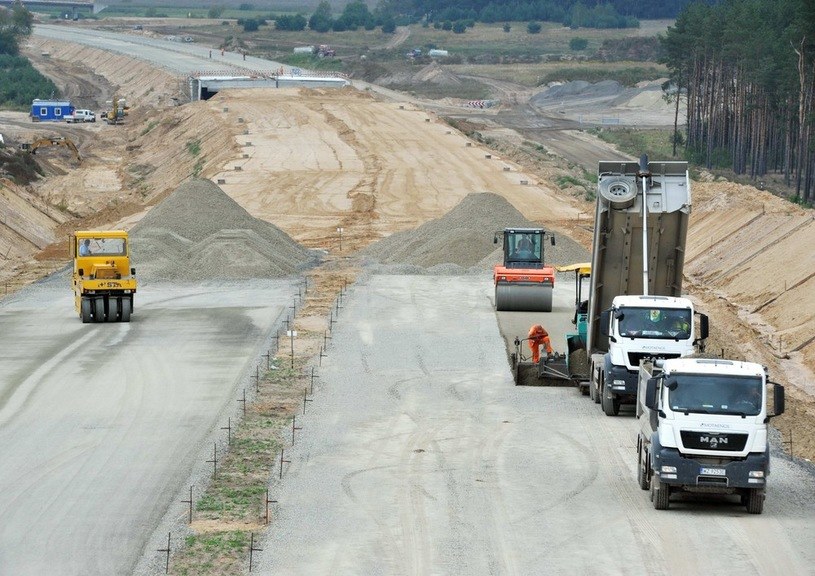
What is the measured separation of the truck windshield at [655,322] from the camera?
29.8 meters

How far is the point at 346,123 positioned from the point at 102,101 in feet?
171

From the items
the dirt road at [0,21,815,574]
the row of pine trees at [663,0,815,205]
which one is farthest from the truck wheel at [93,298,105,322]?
the row of pine trees at [663,0,815,205]

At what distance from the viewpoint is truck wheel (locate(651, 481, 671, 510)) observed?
22.7 m

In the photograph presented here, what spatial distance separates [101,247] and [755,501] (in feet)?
84.8

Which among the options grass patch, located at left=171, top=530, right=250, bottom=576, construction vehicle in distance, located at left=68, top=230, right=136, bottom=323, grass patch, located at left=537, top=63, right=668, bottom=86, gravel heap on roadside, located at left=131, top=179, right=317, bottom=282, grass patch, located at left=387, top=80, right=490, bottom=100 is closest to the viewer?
grass patch, located at left=171, top=530, right=250, bottom=576

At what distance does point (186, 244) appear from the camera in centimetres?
5644

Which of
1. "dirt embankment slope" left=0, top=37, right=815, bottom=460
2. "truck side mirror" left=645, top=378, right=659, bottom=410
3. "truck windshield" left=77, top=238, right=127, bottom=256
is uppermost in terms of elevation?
"truck side mirror" left=645, top=378, right=659, bottom=410

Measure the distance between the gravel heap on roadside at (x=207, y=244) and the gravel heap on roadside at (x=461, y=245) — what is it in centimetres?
356

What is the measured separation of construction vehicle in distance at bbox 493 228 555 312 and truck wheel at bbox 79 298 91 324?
12.4m

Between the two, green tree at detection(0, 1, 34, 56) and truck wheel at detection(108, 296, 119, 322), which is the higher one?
green tree at detection(0, 1, 34, 56)

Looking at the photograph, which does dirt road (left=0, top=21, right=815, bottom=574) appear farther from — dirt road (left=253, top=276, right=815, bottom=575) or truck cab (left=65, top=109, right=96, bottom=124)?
truck cab (left=65, top=109, right=96, bottom=124)

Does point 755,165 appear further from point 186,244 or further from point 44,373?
point 44,373

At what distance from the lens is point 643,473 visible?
948 inches

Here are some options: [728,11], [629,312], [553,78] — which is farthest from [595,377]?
[553,78]
